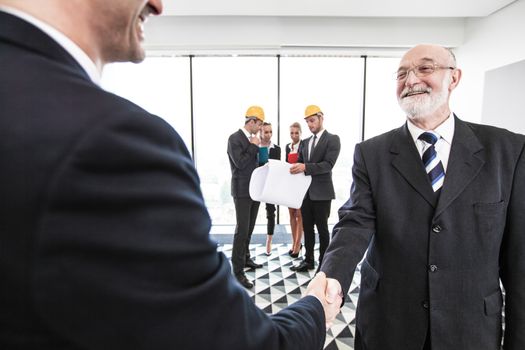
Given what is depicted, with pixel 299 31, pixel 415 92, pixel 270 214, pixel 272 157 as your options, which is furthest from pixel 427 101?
pixel 299 31

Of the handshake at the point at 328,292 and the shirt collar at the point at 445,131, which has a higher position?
the shirt collar at the point at 445,131

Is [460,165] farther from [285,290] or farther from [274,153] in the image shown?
[274,153]

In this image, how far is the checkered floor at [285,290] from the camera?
7.86ft

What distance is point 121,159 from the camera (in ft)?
1.11

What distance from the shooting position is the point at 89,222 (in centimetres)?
32

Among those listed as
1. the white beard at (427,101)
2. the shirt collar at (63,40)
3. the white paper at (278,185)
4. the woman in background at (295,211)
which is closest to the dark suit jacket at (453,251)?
the white beard at (427,101)

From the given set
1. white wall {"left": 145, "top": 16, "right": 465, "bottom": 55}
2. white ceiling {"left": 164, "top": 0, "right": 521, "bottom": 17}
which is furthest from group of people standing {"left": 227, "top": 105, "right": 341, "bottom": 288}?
white wall {"left": 145, "top": 16, "right": 465, "bottom": 55}

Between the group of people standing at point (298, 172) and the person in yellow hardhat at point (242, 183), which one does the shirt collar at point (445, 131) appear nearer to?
the group of people standing at point (298, 172)

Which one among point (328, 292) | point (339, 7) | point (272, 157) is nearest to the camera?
point (328, 292)

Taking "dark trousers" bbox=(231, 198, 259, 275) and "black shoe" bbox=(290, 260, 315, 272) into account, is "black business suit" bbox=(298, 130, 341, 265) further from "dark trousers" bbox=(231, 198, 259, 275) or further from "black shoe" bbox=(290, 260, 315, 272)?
"dark trousers" bbox=(231, 198, 259, 275)

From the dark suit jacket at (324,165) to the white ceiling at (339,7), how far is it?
1923 mm

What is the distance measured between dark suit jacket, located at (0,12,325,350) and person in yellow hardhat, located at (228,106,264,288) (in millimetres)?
2841

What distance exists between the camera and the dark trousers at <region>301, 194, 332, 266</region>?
340 cm

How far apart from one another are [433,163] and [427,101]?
0.90ft
